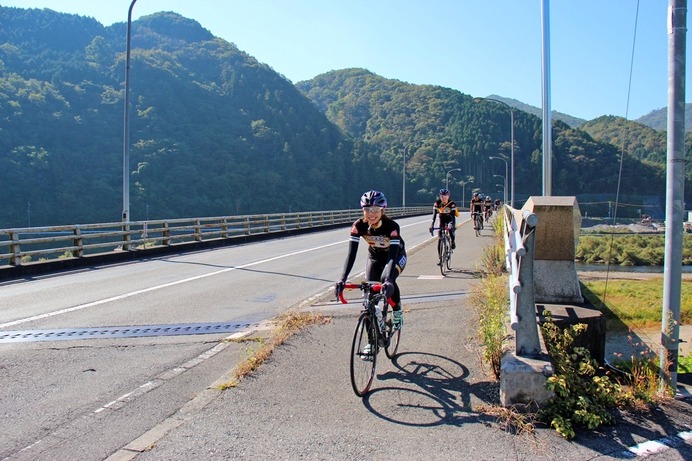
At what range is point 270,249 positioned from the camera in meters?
22.6

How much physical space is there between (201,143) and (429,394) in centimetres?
11162

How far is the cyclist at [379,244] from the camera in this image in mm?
5480

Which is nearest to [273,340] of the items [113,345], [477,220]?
[113,345]

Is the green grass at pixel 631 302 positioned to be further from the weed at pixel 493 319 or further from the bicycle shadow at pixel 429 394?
the bicycle shadow at pixel 429 394

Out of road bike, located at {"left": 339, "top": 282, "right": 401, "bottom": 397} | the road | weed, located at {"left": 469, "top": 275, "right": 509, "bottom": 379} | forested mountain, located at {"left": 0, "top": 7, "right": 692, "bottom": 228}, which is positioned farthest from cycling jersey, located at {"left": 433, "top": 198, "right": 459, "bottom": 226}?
forested mountain, located at {"left": 0, "top": 7, "right": 692, "bottom": 228}

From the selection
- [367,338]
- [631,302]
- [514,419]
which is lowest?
[631,302]

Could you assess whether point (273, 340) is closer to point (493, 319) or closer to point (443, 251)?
point (493, 319)

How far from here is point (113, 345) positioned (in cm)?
721

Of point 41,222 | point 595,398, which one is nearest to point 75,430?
point 595,398

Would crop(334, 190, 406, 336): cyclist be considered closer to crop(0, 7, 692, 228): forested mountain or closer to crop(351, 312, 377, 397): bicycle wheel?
crop(351, 312, 377, 397): bicycle wheel

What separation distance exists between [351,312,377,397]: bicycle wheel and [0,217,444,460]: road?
153 centimetres

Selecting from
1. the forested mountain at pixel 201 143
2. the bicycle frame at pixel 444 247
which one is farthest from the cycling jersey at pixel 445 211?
the forested mountain at pixel 201 143

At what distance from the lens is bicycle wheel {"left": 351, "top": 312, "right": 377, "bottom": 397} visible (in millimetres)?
4980

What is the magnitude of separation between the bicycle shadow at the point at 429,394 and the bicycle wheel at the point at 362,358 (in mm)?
109
